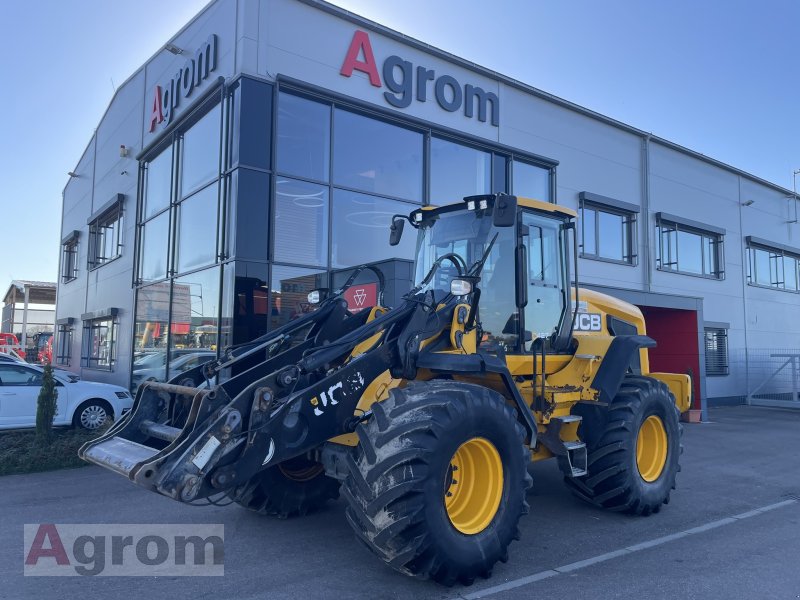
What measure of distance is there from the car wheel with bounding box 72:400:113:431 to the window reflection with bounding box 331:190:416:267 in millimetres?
5163

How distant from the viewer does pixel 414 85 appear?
13.1 metres

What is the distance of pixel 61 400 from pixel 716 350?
18.2 meters

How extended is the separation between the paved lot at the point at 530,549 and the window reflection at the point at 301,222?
4.91 meters

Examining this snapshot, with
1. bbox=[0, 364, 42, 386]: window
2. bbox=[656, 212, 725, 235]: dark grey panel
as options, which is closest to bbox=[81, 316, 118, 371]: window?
bbox=[0, 364, 42, 386]: window

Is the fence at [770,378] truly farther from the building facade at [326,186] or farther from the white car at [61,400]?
the white car at [61,400]

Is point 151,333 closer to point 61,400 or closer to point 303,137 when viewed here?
point 61,400

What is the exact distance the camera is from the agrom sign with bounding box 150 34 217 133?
39.8ft

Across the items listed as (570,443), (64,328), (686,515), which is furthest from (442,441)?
(64,328)

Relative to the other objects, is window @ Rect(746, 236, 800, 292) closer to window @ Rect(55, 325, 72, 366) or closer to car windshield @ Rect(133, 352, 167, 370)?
car windshield @ Rect(133, 352, 167, 370)

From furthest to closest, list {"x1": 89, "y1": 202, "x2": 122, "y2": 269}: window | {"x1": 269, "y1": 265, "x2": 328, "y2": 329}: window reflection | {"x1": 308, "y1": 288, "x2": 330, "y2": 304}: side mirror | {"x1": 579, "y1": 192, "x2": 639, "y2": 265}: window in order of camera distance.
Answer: {"x1": 89, "y1": 202, "x2": 122, "y2": 269}: window → {"x1": 579, "y1": 192, "x2": 639, "y2": 265}: window → {"x1": 269, "y1": 265, "x2": 328, "y2": 329}: window reflection → {"x1": 308, "y1": 288, "x2": 330, "y2": 304}: side mirror

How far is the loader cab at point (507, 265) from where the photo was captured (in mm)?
5809

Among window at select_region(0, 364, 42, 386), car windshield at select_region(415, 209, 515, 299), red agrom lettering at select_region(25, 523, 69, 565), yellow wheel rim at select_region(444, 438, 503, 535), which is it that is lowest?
red agrom lettering at select_region(25, 523, 69, 565)
